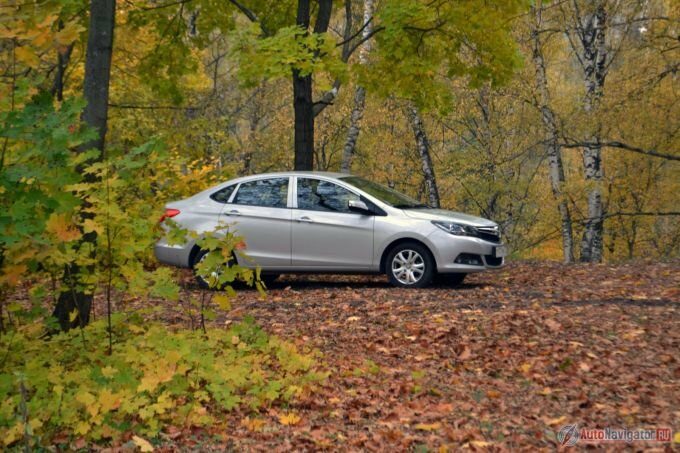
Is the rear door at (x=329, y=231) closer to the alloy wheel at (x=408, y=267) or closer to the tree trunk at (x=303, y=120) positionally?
the alloy wheel at (x=408, y=267)

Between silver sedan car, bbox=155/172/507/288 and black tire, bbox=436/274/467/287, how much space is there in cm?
2

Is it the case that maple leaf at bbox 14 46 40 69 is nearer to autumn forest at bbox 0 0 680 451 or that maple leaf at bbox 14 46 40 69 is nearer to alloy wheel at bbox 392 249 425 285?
autumn forest at bbox 0 0 680 451

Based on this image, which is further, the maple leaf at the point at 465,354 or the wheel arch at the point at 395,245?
the wheel arch at the point at 395,245

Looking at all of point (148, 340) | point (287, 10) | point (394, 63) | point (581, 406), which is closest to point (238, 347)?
point (148, 340)

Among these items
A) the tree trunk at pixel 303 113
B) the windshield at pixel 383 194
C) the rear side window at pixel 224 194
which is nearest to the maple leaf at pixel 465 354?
the windshield at pixel 383 194

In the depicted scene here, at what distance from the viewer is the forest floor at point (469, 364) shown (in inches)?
197

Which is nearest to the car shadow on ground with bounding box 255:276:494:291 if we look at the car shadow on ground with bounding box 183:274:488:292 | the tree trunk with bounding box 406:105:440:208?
the car shadow on ground with bounding box 183:274:488:292

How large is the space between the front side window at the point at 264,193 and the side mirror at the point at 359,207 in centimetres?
102

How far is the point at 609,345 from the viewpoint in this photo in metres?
7.07

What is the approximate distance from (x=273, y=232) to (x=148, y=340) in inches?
210

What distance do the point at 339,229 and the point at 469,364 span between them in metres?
4.65

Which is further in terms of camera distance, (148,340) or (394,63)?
(394,63)

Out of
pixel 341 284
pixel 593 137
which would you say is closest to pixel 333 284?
pixel 341 284

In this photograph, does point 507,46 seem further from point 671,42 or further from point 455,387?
point 455,387
